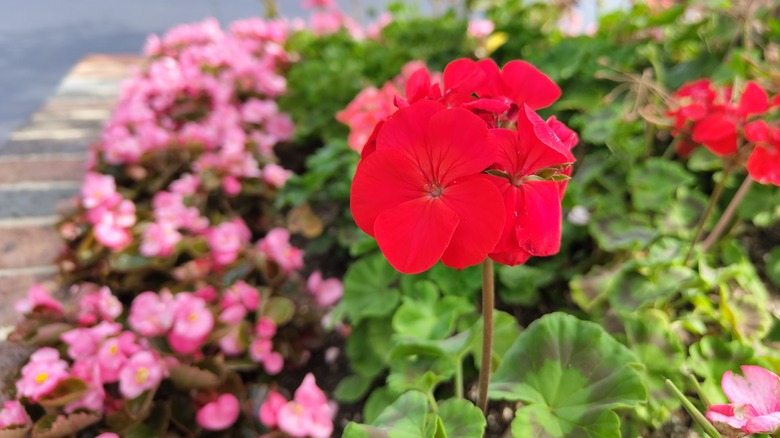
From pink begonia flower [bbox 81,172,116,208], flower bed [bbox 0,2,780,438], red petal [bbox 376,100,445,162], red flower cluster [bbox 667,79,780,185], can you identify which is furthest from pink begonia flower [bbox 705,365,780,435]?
pink begonia flower [bbox 81,172,116,208]

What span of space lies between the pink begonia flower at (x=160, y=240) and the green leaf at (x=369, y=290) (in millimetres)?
447

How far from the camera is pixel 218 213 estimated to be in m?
1.50

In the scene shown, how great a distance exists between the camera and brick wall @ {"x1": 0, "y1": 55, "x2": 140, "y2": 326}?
139cm

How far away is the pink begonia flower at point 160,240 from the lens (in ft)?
4.05

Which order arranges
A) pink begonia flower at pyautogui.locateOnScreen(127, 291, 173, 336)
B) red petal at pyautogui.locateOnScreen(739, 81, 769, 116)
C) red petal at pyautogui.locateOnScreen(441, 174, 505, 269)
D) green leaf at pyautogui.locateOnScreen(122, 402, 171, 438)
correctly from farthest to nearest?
pink begonia flower at pyautogui.locateOnScreen(127, 291, 173, 336)
green leaf at pyautogui.locateOnScreen(122, 402, 171, 438)
red petal at pyautogui.locateOnScreen(739, 81, 769, 116)
red petal at pyautogui.locateOnScreen(441, 174, 505, 269)

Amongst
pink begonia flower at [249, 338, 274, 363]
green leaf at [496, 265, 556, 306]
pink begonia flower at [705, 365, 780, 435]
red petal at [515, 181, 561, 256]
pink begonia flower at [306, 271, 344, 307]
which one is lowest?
pink begonia flower at [306, 271, 344, 307]

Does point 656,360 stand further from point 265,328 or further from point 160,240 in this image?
point 160,240

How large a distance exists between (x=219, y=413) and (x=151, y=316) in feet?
0.73

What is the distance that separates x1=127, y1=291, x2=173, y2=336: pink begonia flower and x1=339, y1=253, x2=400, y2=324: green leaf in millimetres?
323

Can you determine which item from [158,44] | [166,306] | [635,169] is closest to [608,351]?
[635,169]

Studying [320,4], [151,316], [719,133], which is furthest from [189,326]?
[320,4]

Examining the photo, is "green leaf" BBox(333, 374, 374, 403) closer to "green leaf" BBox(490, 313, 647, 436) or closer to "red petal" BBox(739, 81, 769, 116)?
"green leaf" BBox(490, 313, 647, 436)

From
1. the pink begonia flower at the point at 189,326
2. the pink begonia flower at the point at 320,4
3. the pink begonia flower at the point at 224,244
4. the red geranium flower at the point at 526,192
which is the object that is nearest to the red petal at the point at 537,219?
the red geranium flower at the point at 526,192

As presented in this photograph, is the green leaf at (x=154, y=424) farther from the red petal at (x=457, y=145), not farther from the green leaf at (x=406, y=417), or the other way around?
the red petal at (x=457, y=145)
